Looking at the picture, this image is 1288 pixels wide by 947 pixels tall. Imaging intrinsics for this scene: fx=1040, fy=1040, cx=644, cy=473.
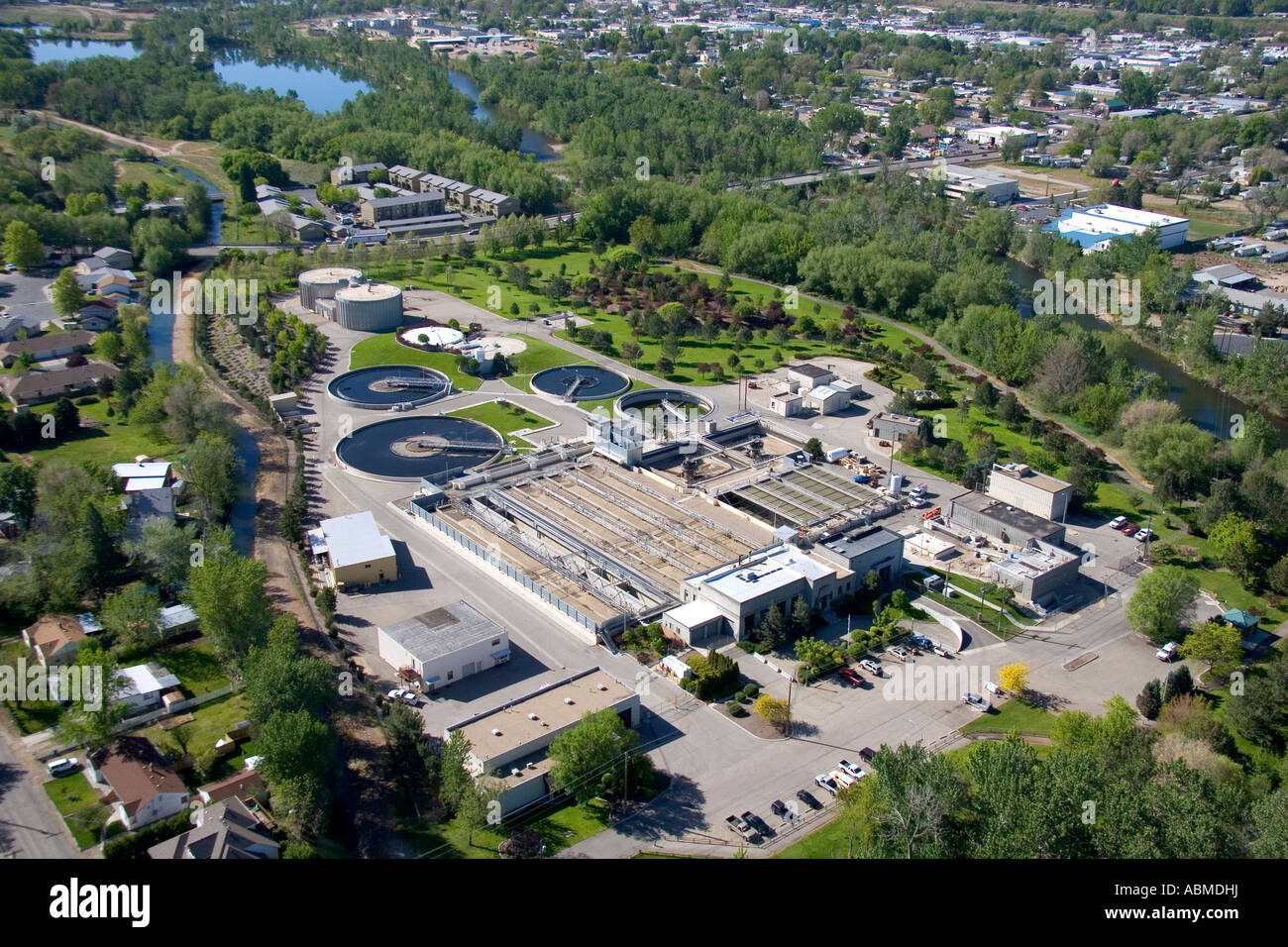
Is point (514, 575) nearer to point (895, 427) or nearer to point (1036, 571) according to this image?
point (1036, 571)

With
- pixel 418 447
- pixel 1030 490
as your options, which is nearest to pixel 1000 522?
pixel 1030 490

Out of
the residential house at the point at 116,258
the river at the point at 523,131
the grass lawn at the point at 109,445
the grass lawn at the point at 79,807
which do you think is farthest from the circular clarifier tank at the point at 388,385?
the river at the point at 523,131

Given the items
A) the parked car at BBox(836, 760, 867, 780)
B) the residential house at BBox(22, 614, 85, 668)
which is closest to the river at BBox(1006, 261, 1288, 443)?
the parked car at BBox(836, 760, 867, 780)

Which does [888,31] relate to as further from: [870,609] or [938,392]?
[870,609]

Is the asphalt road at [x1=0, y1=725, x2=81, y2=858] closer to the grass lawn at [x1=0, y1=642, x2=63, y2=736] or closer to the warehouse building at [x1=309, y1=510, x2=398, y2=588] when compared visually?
the grass lawn at [x1=0, y1=642, x2=63, y2=736]

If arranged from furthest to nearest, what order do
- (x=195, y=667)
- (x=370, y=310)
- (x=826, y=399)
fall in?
(x=370, y=310)
(x=826, y=399)
(x=195, y=667)
